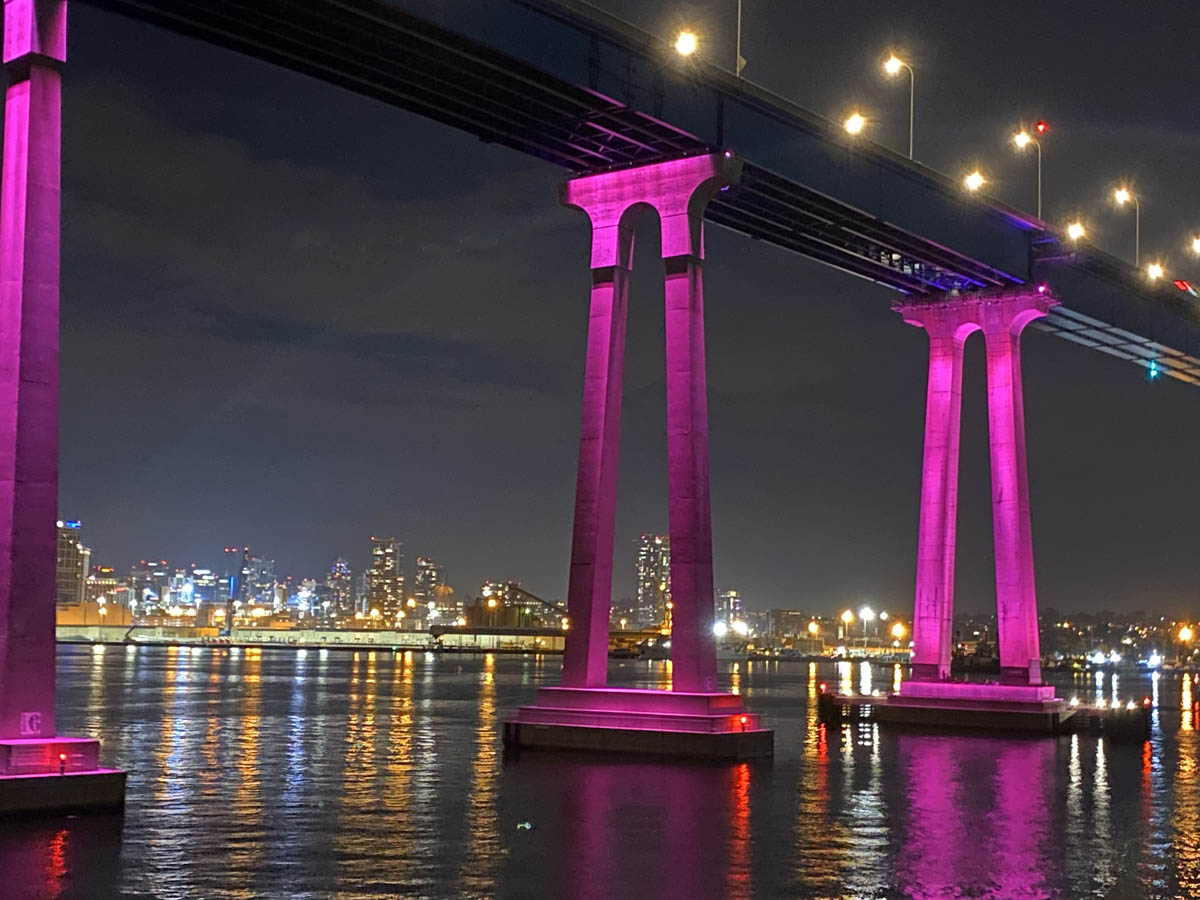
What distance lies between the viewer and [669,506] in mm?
37062

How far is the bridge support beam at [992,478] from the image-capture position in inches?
2084

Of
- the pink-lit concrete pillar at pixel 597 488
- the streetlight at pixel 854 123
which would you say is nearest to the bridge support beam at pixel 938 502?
the streetlight at pixel 854 123

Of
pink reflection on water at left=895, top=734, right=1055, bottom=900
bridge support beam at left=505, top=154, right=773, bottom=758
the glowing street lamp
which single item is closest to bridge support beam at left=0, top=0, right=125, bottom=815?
pink reflection on water at left=895, top=734, right=1055, bottom=900

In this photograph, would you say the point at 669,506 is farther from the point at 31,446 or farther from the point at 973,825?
the point at 31,446

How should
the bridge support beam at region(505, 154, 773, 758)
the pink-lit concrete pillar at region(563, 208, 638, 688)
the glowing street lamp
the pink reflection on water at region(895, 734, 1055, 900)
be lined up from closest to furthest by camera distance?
the pink reflection on water at region(895, 734, 1055, 900) < the glowing street lamp < the bridge support beam at region(505, 154, 773, 758) < the pink-lit concrete pillar at region(563, 208, 638, 688)

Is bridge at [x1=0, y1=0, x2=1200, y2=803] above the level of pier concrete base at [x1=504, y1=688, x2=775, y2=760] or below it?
above

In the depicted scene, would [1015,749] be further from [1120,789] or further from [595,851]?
[595,851]

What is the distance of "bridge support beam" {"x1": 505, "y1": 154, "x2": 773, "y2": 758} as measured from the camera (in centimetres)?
3656

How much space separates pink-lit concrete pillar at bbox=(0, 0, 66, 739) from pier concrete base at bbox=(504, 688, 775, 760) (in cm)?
1605

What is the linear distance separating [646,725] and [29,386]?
1789 cm

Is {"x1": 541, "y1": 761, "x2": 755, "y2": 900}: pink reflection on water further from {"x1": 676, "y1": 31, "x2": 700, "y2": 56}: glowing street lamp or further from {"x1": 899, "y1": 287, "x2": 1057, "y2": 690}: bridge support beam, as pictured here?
{"x1": 899, "y1": 287, "x2": 1057, "y2": 690}: bridge support beam

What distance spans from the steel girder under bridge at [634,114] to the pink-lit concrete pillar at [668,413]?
0.89 meters

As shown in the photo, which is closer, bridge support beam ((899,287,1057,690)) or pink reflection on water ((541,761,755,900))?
pink reflection on water ((541,761,755,900))

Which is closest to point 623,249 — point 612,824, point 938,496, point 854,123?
point 854,123
